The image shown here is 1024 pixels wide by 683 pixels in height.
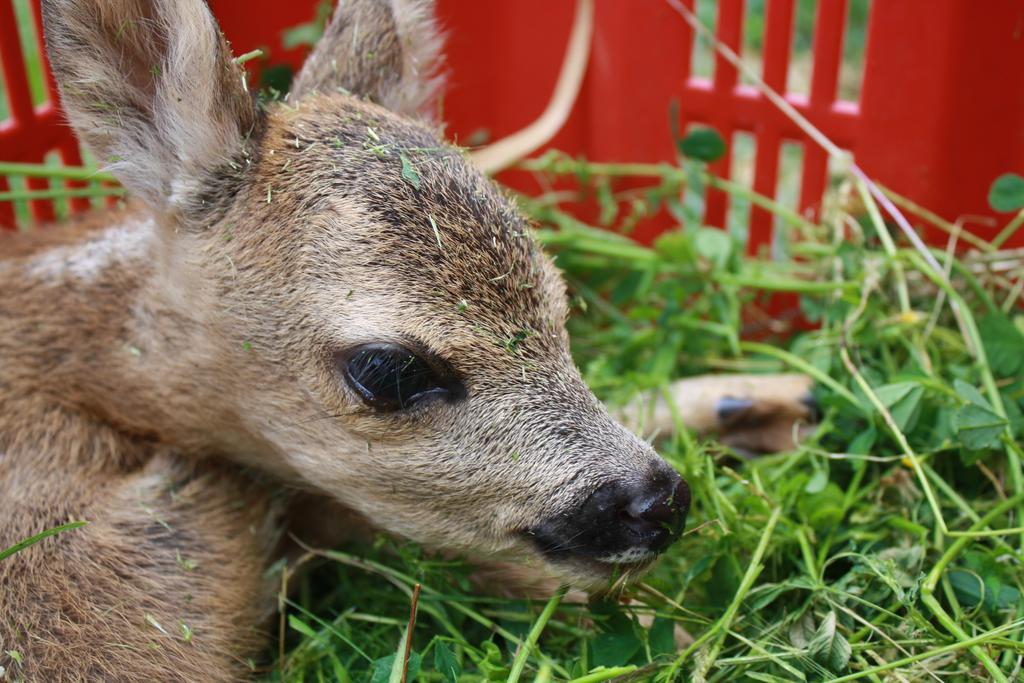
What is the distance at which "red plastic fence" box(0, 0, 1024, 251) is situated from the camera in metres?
3.11

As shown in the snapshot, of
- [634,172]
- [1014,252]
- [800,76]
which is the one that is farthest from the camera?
[800,76]

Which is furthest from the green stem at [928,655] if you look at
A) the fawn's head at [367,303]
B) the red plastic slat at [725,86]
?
the red plastic slat at [725,86]

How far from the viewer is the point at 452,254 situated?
6.92 ft

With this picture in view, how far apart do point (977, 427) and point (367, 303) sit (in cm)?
147

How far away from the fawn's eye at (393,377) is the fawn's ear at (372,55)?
0.78 meters

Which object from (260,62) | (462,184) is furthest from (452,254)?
(260,62)

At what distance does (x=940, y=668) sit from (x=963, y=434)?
1.92 feet

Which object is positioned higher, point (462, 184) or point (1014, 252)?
point (462, 184)

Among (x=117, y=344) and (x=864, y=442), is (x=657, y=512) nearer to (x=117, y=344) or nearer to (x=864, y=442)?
(x=864, y=442)

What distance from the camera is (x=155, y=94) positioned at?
2.31m

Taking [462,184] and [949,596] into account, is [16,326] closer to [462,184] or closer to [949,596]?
[462,184]

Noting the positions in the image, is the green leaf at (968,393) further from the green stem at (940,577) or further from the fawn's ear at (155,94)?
the fawn's ear at (155,94)

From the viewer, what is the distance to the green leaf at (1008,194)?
2.79 metres

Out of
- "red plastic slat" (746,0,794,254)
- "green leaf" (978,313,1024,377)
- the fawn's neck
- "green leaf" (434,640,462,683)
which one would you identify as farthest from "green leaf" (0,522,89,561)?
"red plastic slat" (746,0,794,254)
